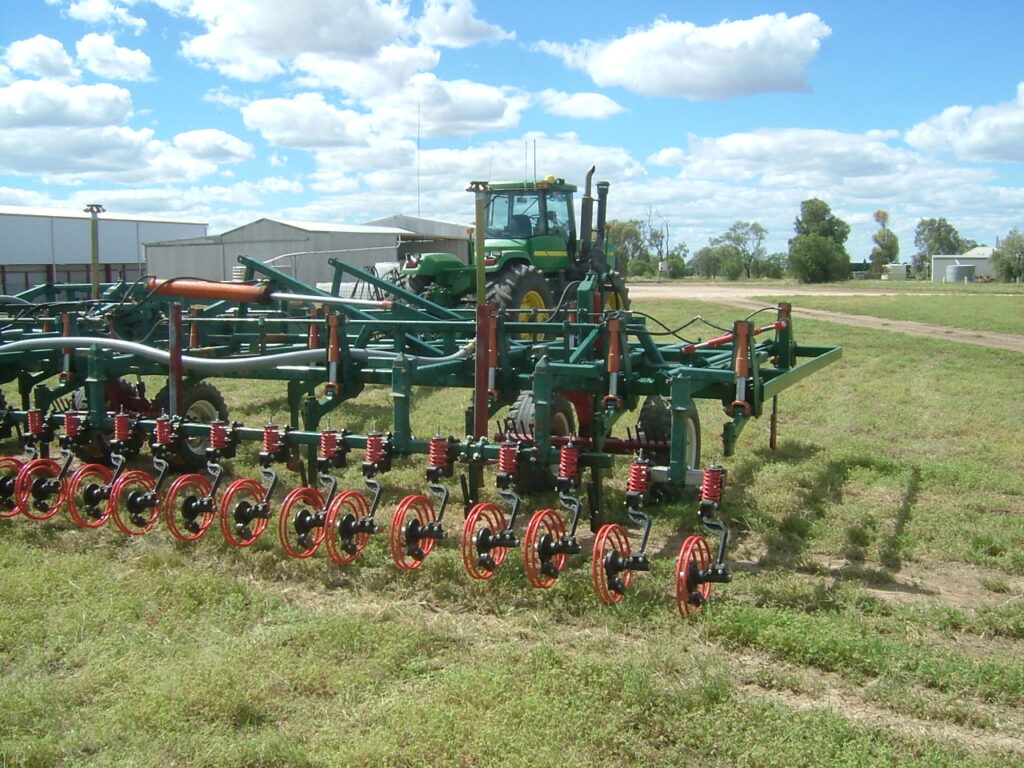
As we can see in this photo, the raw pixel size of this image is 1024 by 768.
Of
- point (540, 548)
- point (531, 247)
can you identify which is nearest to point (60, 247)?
point (531, 247)

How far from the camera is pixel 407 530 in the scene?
5.05 metres

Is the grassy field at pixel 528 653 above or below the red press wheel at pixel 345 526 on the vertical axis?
below

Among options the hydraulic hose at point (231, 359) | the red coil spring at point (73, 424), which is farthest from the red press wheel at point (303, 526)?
the red coil spring at point (73, 424)

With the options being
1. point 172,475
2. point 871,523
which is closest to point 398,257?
point 172,475

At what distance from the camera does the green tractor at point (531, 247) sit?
523 inches

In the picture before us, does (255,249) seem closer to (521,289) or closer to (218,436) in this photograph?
(521,289)

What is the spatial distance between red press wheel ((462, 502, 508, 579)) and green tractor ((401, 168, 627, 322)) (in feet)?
26.5

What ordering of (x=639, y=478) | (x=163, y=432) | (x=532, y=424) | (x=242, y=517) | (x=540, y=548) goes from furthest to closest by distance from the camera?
1. (x=532, y=424)
2. (x=163, y=432)
3. (x=242, y=517)
4. (x=639, y=478)
5. (x=540, y=548)

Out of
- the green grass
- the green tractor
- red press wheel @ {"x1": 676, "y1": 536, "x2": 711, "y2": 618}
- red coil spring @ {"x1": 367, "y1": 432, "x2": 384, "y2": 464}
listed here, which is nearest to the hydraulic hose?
red coil spring @ {"x1": 367, "y1": 432, "x2": 384, "y2": 464}

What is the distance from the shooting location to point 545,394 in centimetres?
555

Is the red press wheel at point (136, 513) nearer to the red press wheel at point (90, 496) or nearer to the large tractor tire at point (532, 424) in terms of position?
the red press wheel at point (90, 496)

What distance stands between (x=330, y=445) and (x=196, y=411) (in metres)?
2.73

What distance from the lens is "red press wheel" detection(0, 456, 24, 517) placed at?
6.01 metres

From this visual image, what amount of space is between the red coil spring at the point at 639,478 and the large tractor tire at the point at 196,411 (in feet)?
12.4
